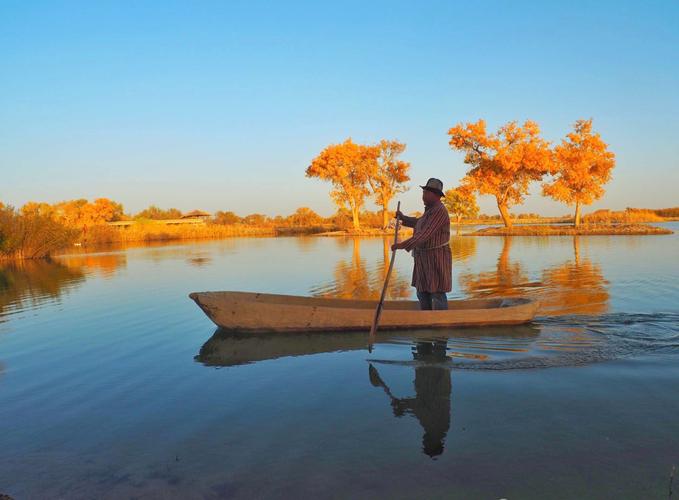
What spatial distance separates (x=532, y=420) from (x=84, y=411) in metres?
4.10

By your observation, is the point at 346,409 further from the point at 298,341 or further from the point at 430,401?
the point at 298,341

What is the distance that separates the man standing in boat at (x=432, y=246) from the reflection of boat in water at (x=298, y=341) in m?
0.56

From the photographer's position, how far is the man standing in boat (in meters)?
6.56

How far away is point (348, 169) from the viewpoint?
156ft

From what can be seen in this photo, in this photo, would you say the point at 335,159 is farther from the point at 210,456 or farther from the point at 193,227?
the point at 210,456

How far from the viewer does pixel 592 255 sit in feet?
61.6

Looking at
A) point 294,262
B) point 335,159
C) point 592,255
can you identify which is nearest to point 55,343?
point 294,262

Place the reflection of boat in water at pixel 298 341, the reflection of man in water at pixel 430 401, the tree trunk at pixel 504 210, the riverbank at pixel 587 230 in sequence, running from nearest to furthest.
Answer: the reflection of man in water at pixel 430 401
the reflection of boat in water at pixel 298 341
the riverbank at pixel 587 230
the tree trunk at pixel 504 210

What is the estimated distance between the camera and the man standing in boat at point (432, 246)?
21.5 feet

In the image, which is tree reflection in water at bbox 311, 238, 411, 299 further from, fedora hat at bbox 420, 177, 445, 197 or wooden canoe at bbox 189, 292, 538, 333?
fedora hat at bbox 420, 177, 445, 197

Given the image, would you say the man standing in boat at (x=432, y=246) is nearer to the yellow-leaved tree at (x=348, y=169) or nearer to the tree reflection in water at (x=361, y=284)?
the tree reflection in water at (x=361, y=284)

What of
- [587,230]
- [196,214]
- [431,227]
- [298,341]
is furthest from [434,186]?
[196,214]

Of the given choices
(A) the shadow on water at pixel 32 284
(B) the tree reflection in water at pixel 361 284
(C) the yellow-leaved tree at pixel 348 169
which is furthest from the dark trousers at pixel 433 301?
(C) the yellow-leaved tree at pixel 348 169

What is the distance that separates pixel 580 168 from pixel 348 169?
21456mm
